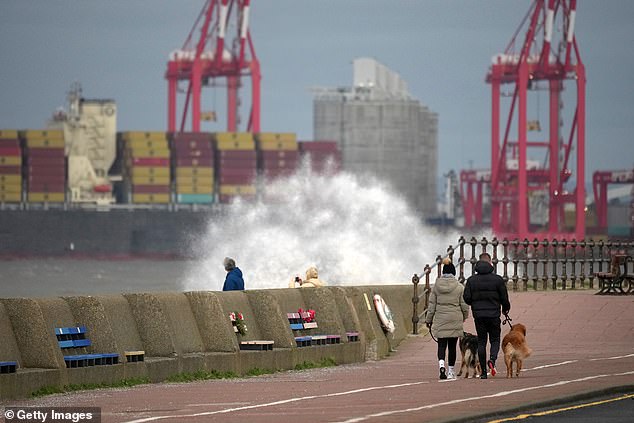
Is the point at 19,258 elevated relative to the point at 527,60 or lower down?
lower down

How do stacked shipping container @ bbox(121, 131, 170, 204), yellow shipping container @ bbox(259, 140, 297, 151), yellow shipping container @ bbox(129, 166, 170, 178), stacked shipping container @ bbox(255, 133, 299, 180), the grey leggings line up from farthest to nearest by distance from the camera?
yellow shipping container @ bbox(259, 140, 297, 151) < stacked shipping container @ bbox(255, 133, 299, 180) < yellow shipping container @ bbox(129, 166, 170, 178) < stacked shipping container @ bbox(121, 131, 170, 204) < the grey leggings

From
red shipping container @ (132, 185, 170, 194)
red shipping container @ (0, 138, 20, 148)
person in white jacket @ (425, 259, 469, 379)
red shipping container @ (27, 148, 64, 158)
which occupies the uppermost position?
red shipping container @ (0, 138, 20, 148)

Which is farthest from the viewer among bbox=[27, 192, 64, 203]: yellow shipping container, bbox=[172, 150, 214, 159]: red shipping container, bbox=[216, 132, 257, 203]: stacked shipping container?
bbox=[216, 132, 257, 203]: stacked shipping container

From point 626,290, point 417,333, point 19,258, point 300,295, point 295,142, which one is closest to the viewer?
point 300,295

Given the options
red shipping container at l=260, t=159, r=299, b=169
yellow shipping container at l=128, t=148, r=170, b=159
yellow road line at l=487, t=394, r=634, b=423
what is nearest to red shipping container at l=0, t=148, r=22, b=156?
yellow shipping container at l=128, t=148, r=170, b=159

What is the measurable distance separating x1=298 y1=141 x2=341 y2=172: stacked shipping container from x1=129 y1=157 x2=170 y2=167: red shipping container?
532 inches

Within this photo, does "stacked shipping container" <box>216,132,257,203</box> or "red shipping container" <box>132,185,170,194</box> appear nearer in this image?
"red shipping container" <box>132,185,170,194</box>

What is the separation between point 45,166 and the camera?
147m

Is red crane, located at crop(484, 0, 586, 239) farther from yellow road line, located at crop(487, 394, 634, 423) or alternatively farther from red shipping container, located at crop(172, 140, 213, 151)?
yellow road line, located at crop(487, 394, 634, 423)

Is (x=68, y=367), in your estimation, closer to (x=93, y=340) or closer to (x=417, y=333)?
(x=93, y=340)

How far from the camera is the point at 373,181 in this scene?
7854 inches

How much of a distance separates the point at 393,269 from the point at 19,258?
300 ft

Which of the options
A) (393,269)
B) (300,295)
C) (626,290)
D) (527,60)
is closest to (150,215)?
(527,60)

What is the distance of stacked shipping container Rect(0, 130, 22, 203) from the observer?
143875 mm
